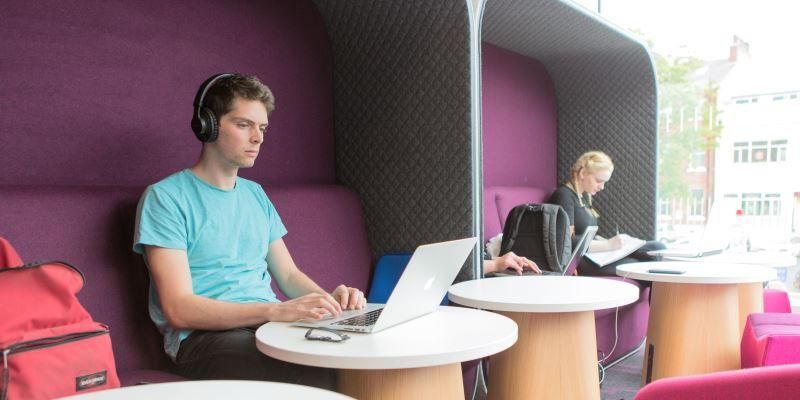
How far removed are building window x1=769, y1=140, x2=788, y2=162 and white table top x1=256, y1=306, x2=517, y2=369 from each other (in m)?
3.40

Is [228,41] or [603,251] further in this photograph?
[603,251]

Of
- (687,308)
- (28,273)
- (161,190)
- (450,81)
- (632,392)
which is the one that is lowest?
(632,392)

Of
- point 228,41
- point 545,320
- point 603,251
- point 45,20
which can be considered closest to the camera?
point 45,20

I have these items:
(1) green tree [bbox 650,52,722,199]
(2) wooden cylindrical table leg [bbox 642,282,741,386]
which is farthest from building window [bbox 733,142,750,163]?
(2) wooden cylindrical table leg [bbox 642,282,741,386]

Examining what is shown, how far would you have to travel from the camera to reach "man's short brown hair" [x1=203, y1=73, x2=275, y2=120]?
1901 mm

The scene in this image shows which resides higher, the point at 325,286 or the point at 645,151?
the point at 645,151

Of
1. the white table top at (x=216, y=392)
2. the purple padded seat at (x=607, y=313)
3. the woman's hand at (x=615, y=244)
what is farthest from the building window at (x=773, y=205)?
the white table top at (x=216, y=392)

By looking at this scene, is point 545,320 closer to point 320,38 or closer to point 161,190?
point 161,190

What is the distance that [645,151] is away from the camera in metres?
4.41

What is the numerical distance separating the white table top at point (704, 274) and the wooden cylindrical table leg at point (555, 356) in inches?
29.4

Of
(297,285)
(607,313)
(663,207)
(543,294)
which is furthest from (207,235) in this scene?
(663,207)

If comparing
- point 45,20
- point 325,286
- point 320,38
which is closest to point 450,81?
point 320,38

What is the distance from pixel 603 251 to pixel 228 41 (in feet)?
7.69

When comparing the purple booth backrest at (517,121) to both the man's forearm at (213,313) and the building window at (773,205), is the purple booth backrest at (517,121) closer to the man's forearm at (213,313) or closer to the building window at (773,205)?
the building window at (773,205)
